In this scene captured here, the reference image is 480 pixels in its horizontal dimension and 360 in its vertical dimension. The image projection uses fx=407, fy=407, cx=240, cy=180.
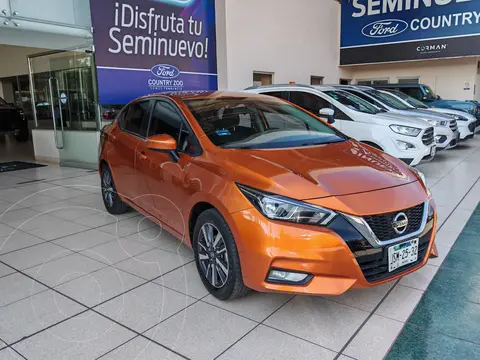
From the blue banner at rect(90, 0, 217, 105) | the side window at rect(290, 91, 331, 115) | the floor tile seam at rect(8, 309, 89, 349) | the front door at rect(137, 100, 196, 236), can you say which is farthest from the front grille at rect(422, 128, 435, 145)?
the floor tile seam at rect(8, 309, 89, 349)

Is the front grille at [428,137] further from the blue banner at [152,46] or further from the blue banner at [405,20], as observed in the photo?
the blue banner at [405,20]

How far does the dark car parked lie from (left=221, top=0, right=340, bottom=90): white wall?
6613 millimetres

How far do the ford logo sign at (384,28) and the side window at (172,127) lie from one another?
15.4 meters

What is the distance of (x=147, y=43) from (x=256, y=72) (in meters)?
5.15

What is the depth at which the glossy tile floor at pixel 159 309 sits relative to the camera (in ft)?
7.68

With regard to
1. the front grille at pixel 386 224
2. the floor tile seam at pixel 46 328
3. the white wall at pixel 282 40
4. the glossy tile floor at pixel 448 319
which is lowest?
the glossy tile floor at pixel 448 319

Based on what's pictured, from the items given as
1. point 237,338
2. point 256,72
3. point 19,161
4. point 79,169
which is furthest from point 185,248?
point 256,72

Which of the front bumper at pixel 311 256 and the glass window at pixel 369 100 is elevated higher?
the glass window at pixel 369 100

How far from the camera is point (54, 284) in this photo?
10.3 feet

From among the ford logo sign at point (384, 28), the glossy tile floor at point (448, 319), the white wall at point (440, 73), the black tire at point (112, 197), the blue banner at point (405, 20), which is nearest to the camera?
the glossy tile floor at point (448, 319)

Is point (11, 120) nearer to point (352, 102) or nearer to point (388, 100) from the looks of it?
point (352, 102)

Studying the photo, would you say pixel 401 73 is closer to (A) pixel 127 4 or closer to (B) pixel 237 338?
(A) pixel 127 4

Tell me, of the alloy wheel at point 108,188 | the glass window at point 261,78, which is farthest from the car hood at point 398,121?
the glass window at point 261,78

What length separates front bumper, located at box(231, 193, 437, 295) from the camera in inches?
90.7
